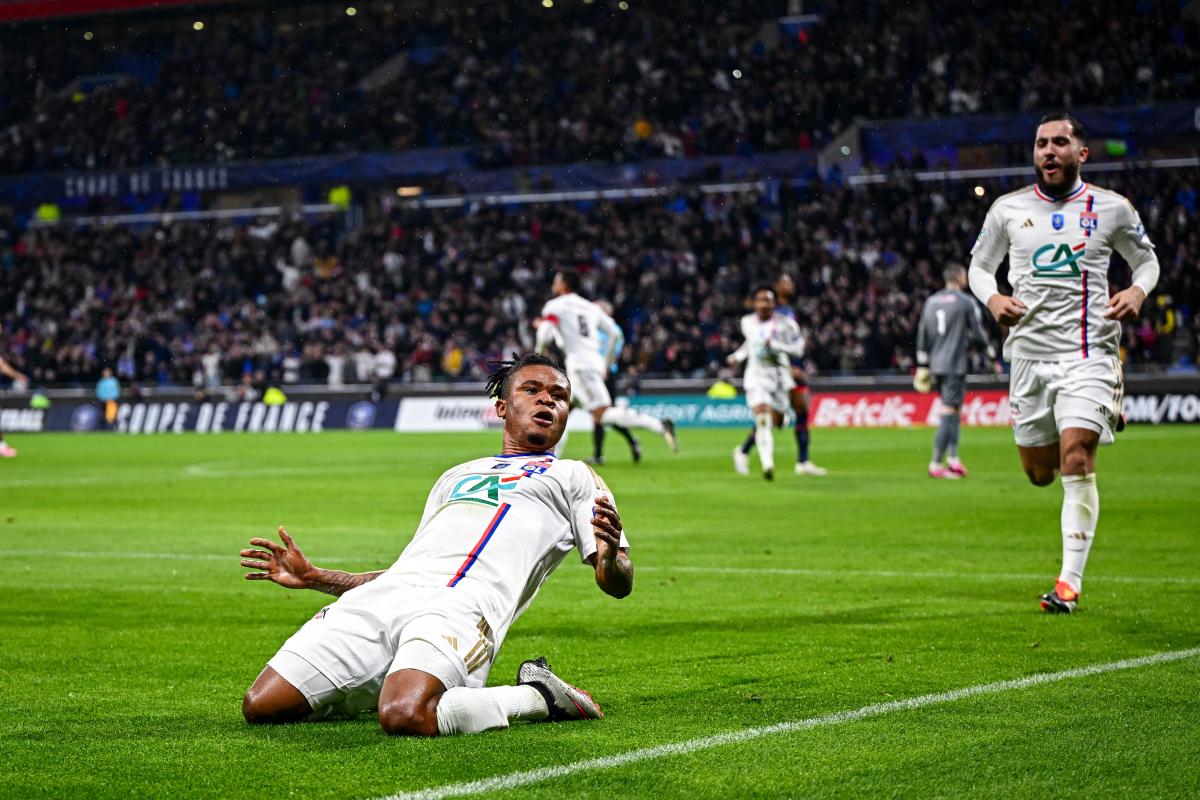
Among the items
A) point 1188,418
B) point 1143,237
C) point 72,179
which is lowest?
point 1188,418

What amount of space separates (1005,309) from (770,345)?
10.3 m

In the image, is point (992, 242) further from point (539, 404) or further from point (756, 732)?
point (756, 732)

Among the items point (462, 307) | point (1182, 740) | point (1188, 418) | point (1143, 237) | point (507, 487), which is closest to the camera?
point (1182, 740)

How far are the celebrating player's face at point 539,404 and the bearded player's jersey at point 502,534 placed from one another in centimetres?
9

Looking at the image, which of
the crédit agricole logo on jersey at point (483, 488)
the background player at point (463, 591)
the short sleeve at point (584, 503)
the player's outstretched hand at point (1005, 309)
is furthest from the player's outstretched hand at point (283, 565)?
the player's outstretched hand at point (1005, 309)

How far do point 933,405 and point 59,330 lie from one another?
25751 millimetres

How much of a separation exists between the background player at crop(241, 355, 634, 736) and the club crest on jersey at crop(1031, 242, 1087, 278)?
365 centimetres

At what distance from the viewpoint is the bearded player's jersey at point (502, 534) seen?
5391 mm

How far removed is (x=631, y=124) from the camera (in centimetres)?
4278

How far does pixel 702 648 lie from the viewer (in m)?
6.98

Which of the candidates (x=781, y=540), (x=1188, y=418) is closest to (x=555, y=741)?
(x=781, y=540)

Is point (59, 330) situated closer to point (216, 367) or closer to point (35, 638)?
point (216, 367)

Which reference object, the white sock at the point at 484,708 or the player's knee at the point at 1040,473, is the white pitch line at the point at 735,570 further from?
the white sock at the point at 484,708

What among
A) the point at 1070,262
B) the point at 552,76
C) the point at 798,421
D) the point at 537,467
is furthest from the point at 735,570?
the point at 552,76
